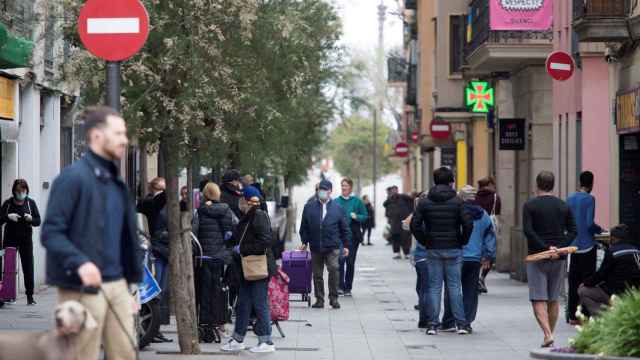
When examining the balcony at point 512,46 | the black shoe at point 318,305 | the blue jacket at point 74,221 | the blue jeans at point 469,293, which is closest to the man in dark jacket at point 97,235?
the blue jacket at point 74,221

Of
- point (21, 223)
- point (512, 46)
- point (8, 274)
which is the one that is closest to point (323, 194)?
point (21, 223)

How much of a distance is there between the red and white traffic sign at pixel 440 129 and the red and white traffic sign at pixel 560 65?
23.6 meters

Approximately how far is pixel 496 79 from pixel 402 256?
10175 mm

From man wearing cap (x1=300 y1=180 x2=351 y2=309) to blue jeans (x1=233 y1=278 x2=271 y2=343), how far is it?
283 inches

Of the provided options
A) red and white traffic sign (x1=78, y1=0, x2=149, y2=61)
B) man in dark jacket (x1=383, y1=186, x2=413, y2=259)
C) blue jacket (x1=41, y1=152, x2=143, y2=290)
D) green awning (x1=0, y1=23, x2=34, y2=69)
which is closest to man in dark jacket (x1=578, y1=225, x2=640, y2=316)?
red and white traffic sign (x1=78, y1=0, x2=149, y2=61)

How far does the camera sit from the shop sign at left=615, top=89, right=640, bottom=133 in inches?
894

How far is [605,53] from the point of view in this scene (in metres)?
25.7

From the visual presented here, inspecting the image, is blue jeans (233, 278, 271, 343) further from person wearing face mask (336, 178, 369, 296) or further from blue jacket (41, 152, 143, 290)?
person wearing face mask (336, 178, 369, 296)

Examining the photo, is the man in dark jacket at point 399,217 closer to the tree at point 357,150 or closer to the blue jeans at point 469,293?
the blue jeans at point 469,293

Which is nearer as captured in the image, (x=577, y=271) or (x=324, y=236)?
(x=577, y=271)

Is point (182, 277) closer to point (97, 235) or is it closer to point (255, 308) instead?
point (255, 308)

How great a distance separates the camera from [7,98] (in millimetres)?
25156

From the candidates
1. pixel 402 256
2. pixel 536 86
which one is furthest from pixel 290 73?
pixel 402 256

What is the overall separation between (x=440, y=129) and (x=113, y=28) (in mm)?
36859
